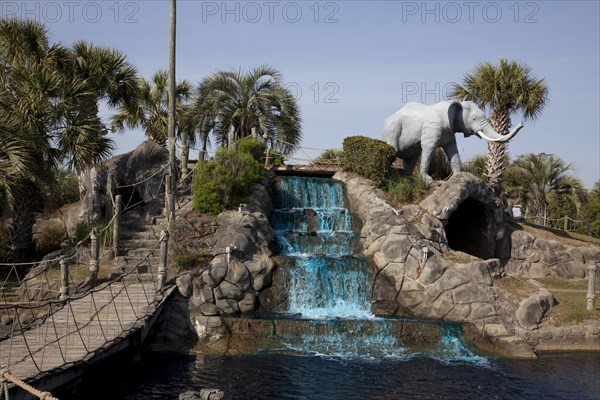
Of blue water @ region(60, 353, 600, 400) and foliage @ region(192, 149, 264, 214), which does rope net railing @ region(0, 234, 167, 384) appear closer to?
blue water @ region(60, 353, 600, 400)

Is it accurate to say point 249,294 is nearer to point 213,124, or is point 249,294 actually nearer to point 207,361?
point 207,361

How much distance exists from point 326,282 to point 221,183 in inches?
198

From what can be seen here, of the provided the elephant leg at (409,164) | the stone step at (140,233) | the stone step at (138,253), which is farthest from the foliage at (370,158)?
the stone step at (138,253)

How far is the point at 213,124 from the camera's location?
99.9 feet

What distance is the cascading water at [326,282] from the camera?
1508 centimetres

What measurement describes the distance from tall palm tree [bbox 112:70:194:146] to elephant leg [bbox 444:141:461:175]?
39.2 feet

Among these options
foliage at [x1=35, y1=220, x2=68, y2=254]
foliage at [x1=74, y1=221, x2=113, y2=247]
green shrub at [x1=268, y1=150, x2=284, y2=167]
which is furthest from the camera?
green shrub at [x1=268, y1=150, x2=284, y2=167]

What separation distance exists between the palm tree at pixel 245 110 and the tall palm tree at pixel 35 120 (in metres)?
10.1

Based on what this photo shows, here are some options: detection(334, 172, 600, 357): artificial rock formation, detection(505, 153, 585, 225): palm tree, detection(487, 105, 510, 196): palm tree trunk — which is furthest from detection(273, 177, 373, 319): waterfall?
detection(505, 153, 585, 225): palm tree

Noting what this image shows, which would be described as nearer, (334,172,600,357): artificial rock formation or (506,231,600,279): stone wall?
(334,172,600,357): artificial rock formation

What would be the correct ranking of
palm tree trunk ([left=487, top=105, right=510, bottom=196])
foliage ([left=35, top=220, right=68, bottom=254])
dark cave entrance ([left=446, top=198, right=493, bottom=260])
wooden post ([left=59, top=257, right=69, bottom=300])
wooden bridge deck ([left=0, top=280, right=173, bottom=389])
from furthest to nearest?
palm tree trunk ([left=487, top=105, right=510, bottom=196]) < dark cave entrance ([left=446, top=198, right=493, bottom=260]) < foliage ([left=35, top=220, right=68, bottom=254]) < wooden post ([left=59, top=257, right=69, bottom=300]) < wooden bridge deck ([left=0, top=280, right=173, bottom=389])

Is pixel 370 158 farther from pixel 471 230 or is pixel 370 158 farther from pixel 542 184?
pixel 542 184

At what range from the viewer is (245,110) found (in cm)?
3028

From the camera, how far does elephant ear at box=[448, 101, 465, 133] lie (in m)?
23.3
